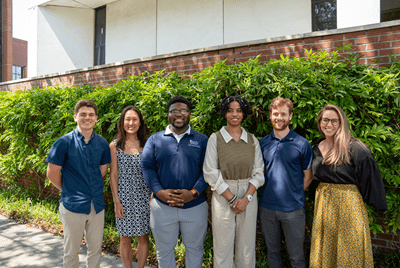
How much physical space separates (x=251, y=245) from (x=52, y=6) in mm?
9894

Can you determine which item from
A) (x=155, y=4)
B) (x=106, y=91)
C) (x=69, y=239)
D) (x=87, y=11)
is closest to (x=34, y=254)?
(x=69, y=239)

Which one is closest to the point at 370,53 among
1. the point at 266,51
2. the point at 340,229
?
the point at 266,51

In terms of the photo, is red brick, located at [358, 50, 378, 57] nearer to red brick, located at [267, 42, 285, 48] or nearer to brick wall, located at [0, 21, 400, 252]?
brick wall, located at [0, 21, 400, 252]

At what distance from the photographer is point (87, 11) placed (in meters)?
9.32

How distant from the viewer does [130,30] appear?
8406mm

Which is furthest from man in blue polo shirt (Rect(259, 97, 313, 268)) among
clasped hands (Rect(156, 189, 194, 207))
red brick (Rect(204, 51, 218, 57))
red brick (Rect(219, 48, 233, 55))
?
red brick (Rect(204, 51, 218, 57))

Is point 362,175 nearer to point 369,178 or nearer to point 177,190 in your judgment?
point 369,178

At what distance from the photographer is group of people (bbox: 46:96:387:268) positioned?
263 cm

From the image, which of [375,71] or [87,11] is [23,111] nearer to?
[87,11]

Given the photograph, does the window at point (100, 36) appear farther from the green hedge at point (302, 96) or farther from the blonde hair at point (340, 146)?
the blonde hair at point (340, 146)

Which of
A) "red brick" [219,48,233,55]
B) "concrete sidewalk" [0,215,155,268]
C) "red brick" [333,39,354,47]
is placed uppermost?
"red brick" [219,48,233,55]

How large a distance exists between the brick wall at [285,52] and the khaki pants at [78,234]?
9.46ft

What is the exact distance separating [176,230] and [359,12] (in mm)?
3912

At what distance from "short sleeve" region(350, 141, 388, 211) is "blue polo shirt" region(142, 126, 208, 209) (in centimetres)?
143
